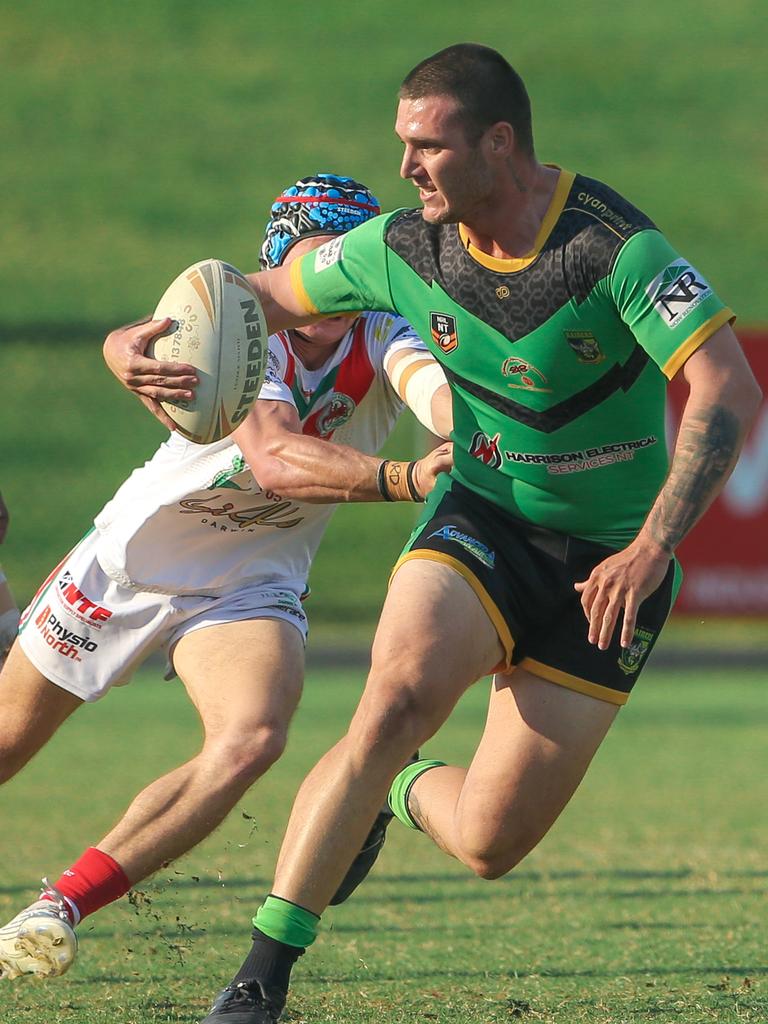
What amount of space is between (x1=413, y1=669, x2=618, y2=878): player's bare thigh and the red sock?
3.65 feet

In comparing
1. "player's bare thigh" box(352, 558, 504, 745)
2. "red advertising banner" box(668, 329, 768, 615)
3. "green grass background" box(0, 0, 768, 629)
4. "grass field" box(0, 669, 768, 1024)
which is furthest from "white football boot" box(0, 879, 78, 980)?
"green grass background" box(0, 0, 768, 629)

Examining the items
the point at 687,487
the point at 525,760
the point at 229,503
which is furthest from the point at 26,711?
the point at 687,487

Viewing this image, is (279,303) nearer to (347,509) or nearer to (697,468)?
(697,468)

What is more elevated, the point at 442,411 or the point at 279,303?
the point at 279,303

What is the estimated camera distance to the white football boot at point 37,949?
16.0 feet

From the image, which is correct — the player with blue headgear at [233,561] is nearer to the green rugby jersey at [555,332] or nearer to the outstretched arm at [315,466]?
the outstretched arm at [315,466]

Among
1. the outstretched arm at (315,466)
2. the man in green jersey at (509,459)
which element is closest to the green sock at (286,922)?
the man in green jersey at (509,459)

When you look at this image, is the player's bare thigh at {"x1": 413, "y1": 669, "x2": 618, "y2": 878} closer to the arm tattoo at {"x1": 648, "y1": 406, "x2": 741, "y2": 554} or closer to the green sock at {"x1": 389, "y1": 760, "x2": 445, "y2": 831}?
the green sock at {"x1": 389, "y1": 760, "x2": 445, "y2": 831}

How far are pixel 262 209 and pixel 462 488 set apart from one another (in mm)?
25250

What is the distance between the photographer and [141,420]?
2242 centimetres

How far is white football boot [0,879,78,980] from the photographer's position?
16.0ft

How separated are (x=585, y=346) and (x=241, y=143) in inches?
1116

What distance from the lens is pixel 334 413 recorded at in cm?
579

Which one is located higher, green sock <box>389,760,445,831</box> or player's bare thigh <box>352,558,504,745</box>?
player's bare thigh <box>352,558,504,745</box>
